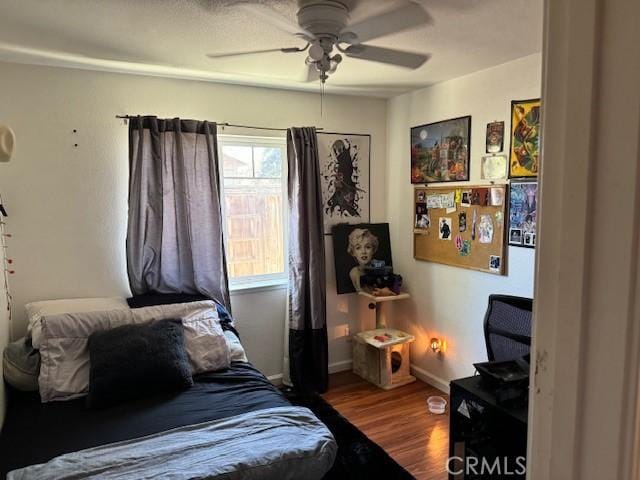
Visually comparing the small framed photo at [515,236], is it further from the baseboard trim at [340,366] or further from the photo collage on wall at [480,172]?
the baseboard trim at [340,366]

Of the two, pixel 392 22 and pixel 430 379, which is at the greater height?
pixel 392 22

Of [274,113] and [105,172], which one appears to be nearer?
[105,172]

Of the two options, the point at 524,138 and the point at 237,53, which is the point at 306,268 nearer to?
the point at 237,53

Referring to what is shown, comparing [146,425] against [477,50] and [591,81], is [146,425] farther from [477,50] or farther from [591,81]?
[477,50]

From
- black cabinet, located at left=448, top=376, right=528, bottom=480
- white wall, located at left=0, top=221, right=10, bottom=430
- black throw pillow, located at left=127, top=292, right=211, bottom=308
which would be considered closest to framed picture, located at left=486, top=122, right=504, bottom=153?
black cabinet, located at left=448, top=376, right=528, bottom=480

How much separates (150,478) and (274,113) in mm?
2551

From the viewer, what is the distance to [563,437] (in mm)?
453

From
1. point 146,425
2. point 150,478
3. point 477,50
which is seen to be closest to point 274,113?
point 477,50

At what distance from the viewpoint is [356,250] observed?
3.63 m

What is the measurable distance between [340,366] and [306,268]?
101 centimetres

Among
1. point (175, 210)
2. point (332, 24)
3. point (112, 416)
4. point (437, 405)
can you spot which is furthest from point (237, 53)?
point (437, 405)

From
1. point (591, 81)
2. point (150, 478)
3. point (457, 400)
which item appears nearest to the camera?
point (591, 81)

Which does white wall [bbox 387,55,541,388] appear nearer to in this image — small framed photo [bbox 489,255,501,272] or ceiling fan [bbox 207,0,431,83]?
small framed photo [bbox 489,255,501,272]

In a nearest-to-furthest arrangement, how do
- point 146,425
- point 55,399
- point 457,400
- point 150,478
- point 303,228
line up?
1. point 150,478
2. point 457,400
3. point 146,425
4. point 55,399
5. point 303,228
